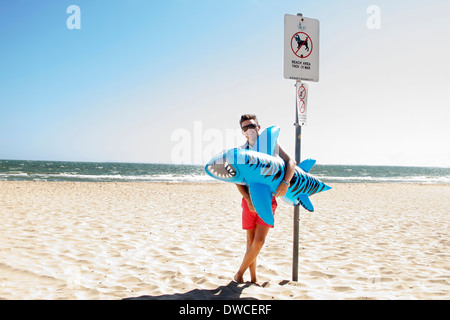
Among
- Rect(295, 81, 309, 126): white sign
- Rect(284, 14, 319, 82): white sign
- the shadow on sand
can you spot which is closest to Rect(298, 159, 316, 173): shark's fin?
Rect(295, 81, 309, 126): white sign

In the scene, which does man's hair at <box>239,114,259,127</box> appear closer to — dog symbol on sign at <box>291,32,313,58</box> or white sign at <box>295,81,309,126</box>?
white sign at <box>295,81,309,126</box>

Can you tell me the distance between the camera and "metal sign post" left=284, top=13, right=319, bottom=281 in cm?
338

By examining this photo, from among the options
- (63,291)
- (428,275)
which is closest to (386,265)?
(428,275)

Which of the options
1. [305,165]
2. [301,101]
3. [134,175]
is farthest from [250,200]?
[134,175]

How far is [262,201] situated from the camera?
2.70 meters

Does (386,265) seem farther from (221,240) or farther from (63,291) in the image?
(63,291)

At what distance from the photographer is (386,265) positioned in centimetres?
420

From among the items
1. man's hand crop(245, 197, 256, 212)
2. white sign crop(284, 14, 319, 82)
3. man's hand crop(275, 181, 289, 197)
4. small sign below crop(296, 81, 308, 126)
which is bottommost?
man's hand crop(245, 197, 256, 212)

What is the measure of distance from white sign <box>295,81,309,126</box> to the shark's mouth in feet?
3.85

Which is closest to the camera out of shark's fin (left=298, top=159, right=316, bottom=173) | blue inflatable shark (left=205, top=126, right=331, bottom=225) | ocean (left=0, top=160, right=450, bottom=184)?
blue inflatable shark (left=205, top=126, right=331, bottom=225)
